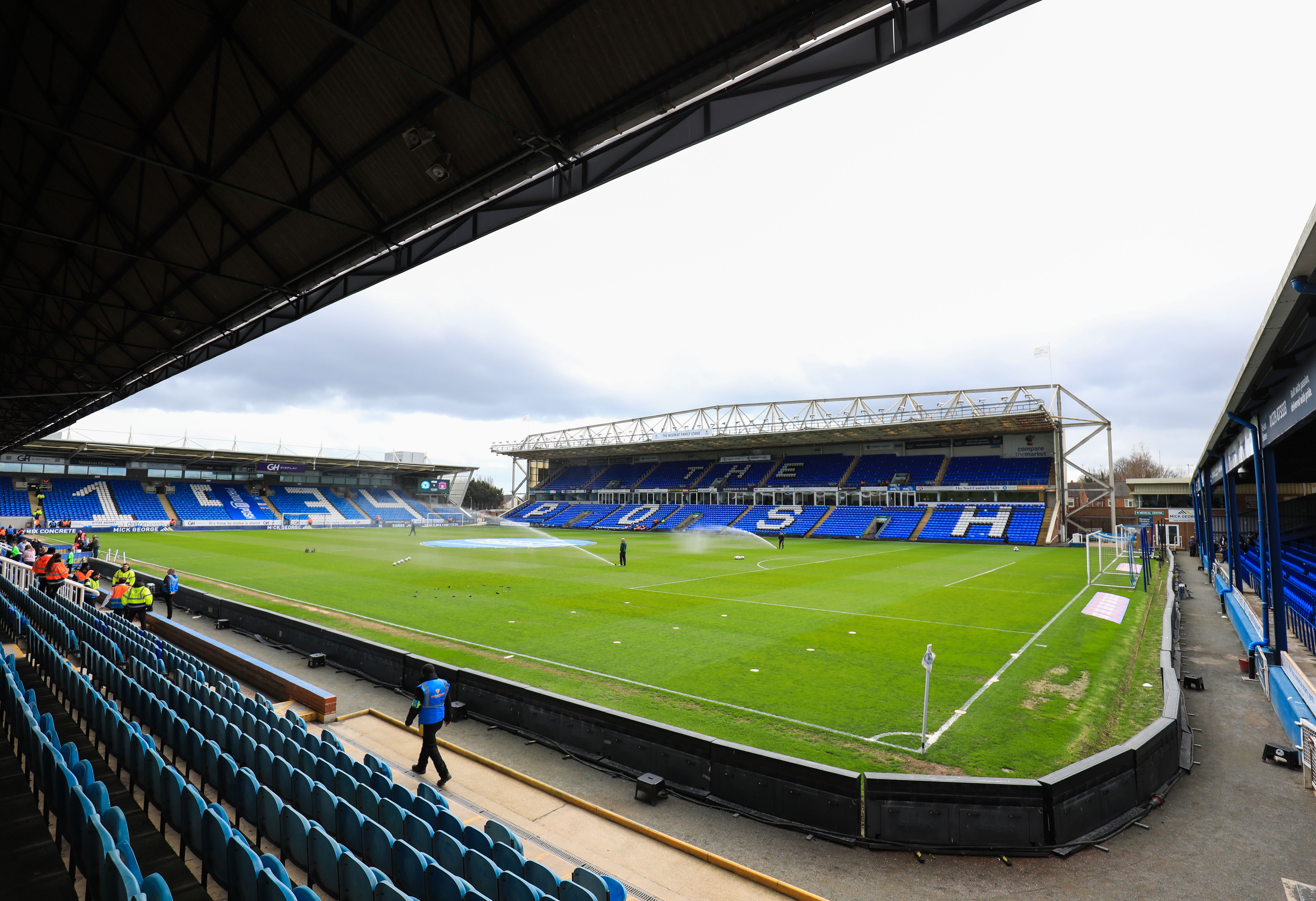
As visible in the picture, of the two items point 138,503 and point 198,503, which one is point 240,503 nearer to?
point 198,503

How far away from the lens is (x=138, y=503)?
6412 cm

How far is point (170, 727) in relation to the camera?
7305 mm

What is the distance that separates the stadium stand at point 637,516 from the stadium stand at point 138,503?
145ft

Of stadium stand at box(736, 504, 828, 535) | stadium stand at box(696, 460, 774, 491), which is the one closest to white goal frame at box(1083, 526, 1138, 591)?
stadium stand at box(736, 504, 828, 535)

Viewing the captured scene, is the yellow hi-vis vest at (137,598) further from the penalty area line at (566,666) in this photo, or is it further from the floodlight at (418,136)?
the floodlight at (418,136)

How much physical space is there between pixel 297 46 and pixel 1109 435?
61509mm

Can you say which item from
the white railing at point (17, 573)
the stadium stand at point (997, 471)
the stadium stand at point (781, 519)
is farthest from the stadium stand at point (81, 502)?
the stadium stand at point (997, 471)

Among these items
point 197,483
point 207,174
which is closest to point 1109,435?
point 207,174

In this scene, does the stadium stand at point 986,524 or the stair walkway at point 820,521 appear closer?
the stadium stand at point 986,524

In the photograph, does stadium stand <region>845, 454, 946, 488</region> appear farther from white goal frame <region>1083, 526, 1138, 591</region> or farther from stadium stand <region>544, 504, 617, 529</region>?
stadium stand <region>544, 504, 617, 529</region>

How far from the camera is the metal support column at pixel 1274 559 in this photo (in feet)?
40.1

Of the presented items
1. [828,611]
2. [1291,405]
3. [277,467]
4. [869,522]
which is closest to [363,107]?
[1291,405]

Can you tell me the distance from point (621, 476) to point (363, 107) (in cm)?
7806

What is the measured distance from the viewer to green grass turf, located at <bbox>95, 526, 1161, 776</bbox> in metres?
9.94
